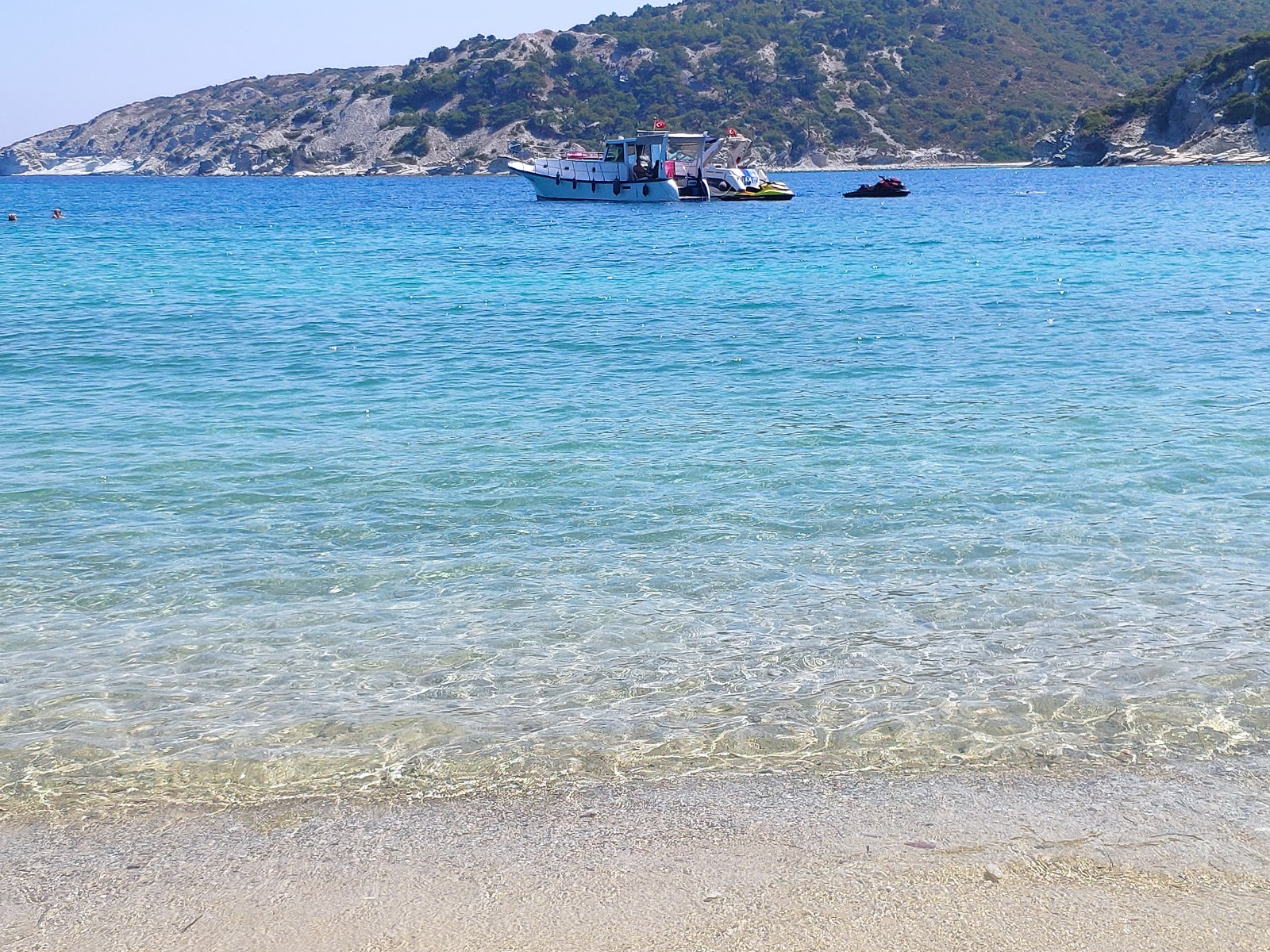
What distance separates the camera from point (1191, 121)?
132 meters

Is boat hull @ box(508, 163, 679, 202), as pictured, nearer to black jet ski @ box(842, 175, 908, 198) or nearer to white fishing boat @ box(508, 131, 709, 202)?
white fishing boat @ box(508, 131, 709, 202)

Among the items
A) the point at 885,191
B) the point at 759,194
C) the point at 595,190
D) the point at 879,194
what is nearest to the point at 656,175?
the point at 595,190

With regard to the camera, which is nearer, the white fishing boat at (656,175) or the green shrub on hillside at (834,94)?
the white fishing boat at (656,175)

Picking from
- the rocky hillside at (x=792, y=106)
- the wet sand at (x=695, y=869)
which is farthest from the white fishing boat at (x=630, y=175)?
the rocky hillside at (x=792, y=106)

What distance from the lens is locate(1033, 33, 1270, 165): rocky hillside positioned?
405 feet

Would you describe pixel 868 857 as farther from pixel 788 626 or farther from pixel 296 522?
pixel 296 522

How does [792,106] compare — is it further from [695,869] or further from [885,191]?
[695,869]

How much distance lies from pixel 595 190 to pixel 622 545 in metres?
66.7

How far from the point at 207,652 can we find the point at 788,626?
3326 mm

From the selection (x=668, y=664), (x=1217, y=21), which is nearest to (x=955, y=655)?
(x=668, y=664)

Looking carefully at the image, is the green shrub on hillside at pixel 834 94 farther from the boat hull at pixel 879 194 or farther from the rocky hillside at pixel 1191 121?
the boat hull at pixel 879 194

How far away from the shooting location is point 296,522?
9.23 meters

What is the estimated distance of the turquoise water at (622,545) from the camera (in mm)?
5699

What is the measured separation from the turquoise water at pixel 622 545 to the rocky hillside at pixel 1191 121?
4655 inches
